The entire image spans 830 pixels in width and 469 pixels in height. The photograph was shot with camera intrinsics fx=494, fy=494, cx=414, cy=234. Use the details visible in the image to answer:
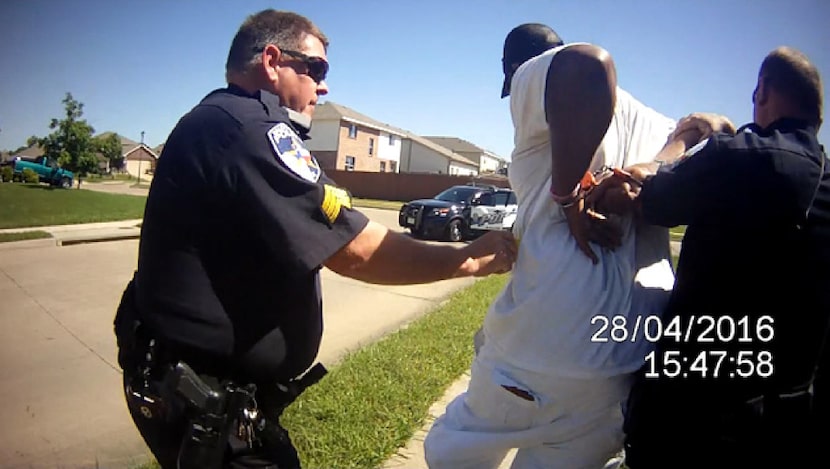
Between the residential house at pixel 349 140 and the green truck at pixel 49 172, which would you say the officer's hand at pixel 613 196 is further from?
the residential house at pixel 349 140

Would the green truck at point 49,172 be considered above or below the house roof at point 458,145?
below

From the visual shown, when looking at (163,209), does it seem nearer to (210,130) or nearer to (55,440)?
(210,130)

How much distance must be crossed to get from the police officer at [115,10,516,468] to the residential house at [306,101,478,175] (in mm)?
33558

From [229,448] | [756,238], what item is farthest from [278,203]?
[756,238]

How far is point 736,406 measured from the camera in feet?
4.28

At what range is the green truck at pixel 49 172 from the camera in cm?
3097

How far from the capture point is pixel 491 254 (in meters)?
1.69

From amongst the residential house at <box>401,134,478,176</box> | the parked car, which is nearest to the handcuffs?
the parked car

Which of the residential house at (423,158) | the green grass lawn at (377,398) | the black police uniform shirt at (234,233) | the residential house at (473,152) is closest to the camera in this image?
the black police uniform shirt at (234,233)

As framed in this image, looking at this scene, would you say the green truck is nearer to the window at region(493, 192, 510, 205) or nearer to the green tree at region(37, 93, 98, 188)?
the green tree at region(37, 93, 98, 188)

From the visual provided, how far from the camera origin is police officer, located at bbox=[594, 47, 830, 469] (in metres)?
1.24

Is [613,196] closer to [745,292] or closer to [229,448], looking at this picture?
[745,292]

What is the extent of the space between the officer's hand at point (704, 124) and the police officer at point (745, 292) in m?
0.19

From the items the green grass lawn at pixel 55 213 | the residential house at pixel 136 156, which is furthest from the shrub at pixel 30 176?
the residential house at pixel 136 156
